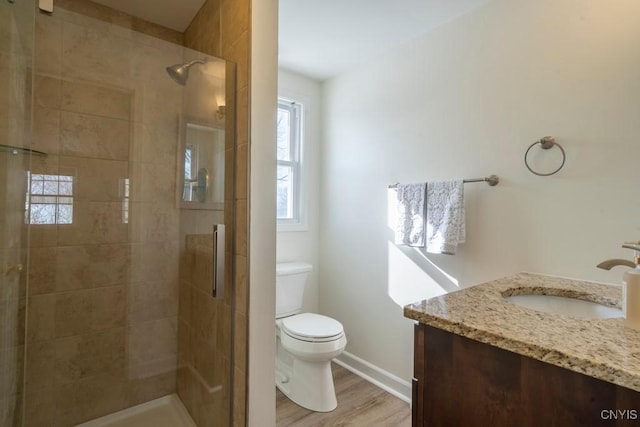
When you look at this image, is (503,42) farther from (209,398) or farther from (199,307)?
(209,398)

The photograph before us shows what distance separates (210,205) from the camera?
1535 mm

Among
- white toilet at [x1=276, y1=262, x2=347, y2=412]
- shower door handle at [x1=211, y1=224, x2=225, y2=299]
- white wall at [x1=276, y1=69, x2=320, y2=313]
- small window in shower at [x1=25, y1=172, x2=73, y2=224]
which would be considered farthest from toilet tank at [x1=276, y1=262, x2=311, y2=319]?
small window in shower at [x1=25, y1=172, x2=73, y2=224]

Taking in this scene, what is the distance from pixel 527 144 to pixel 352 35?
4.04ft

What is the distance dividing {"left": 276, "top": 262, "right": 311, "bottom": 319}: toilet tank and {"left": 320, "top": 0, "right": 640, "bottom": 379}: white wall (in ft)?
1.13

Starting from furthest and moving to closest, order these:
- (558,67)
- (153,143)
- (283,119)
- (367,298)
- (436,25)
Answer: (283,119)
(367,298)
(436,25)
(153,143)
(558,67)

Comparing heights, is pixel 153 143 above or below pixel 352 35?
below

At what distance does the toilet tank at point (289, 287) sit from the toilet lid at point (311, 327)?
0.55ft

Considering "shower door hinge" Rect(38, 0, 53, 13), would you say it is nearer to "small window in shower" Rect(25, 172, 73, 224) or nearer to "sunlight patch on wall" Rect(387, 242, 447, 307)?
"small window in shower" Rect(25, 172, 73, 224)

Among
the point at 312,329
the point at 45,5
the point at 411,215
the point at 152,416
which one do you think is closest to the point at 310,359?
the point at 312,329

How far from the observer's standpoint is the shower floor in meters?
1.65

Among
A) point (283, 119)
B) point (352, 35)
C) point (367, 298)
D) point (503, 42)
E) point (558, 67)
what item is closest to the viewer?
point (558, 67)

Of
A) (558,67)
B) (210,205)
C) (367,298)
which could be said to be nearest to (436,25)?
(558,67)

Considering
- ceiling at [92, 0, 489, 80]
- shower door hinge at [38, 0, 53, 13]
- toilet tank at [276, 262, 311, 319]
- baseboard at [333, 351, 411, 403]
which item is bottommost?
baseboard at [333, 351, 411, 403]

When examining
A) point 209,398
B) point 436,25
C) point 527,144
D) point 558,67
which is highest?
point 436,25
